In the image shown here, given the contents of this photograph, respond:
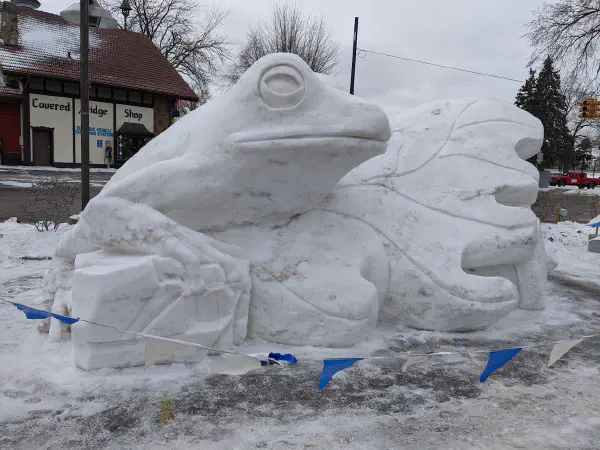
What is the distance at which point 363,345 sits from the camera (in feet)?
12.3

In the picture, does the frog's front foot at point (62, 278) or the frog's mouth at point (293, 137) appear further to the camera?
the frog's front foot at point (62, 278)

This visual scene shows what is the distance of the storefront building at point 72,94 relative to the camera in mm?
23734

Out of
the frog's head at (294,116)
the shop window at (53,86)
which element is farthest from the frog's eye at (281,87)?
the shop window at (53,86)

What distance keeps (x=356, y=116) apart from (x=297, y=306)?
1318 mm

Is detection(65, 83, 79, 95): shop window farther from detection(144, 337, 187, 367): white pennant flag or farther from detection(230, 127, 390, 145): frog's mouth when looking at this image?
detection(144, 337, 187, 367): white pennant flag

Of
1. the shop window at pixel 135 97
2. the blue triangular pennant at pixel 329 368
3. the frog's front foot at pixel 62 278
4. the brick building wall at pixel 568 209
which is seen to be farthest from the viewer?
the shop window at pixel 135 97

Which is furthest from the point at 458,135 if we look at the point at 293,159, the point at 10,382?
the point at 10,382

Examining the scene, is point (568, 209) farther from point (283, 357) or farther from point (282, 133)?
point (283, 357)

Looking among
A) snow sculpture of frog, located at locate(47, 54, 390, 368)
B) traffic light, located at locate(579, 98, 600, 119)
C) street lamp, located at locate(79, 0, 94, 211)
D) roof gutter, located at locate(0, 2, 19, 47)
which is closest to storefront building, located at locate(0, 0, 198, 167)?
roof gutter, located at locate(0, 2, 19, 47)

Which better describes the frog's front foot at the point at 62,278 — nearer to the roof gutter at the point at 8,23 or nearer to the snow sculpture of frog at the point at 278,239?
the snow sculpture of frog at the point at 278,239

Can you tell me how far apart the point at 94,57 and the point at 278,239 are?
24.4m

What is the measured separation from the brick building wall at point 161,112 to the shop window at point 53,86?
4395mm

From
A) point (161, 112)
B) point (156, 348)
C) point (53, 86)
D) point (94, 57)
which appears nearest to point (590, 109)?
point (156, 348)

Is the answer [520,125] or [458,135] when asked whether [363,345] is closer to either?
[458,135]
